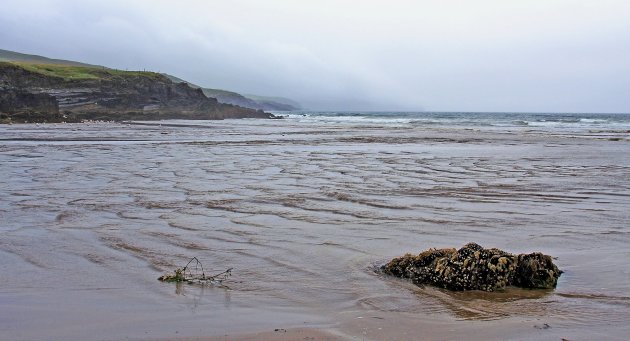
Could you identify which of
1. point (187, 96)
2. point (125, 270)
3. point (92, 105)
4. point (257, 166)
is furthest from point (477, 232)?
point (187, 96)

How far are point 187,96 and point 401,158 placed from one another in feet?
268

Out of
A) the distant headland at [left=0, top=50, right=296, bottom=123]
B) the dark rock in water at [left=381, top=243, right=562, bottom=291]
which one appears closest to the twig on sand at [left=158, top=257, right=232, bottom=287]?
the dark rock in water at [left=381, top=243, right=562, bottom=291]

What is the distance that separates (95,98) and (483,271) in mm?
79141

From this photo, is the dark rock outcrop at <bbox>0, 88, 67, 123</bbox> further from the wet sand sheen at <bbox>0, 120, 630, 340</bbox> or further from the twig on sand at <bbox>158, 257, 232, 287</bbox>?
the twig on sand at <bbox>158, 257, 232, 287</bbox>

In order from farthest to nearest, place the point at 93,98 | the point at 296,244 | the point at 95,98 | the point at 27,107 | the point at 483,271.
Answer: the point at 95,98 → the point at 93,98 → the point at 27,107 → the point at 296,244 → the point at 483,271

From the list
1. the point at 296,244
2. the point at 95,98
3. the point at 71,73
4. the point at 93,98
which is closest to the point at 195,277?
the point at 296,244

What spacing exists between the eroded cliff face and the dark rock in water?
2147 inches

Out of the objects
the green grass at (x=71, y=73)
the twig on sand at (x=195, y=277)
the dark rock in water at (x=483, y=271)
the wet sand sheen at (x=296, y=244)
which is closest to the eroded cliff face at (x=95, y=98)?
the green grass at (x=71, y=73)

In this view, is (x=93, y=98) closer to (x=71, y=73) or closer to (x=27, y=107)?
(x=71, y=73)

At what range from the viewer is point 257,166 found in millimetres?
17312

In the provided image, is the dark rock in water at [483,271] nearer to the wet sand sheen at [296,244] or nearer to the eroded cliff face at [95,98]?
the wet sand sheen at [296,244]

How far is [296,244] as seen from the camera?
7.32m

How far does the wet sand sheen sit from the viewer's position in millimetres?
4574

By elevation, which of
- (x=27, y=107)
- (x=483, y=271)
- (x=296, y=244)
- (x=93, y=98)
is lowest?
(x=296, y=244)
